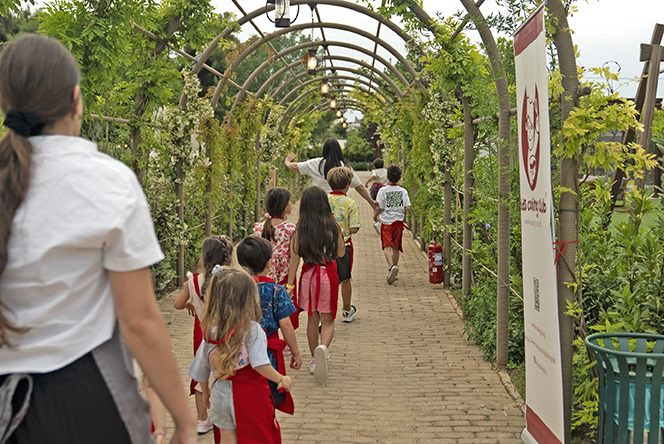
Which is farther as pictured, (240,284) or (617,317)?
(617,317)

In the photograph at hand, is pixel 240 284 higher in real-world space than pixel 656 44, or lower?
lower

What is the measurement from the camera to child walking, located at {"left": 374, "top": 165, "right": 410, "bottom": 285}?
9.81 meters

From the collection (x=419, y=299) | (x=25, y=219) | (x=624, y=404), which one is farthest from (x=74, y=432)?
(x=419, y=299)

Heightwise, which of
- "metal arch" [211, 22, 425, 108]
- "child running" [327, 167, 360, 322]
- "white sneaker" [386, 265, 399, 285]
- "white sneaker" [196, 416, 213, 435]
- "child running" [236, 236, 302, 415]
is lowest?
"white sneaker" [196, 416, 213, 435]

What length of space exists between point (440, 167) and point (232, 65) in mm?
3493

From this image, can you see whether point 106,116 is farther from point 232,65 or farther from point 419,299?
point 419,299

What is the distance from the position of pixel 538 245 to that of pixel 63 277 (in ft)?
9.32

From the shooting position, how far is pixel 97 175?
1562mm

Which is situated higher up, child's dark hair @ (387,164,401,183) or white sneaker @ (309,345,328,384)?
child's dark hair @ (387,164,401,183)

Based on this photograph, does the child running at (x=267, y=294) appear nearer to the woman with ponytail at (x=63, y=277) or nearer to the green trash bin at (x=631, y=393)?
the green trash bin at (x=631, y=393)

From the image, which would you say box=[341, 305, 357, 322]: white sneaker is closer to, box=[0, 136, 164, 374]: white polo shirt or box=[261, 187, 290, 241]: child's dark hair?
box=[261, 187, 290, 241]: child's dark hair

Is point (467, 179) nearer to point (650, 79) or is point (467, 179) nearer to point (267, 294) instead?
point (650, 79)

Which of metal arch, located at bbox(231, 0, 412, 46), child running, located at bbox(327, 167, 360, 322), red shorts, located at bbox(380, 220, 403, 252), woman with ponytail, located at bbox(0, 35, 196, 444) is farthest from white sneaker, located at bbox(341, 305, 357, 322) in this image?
woman with ponytail, located at bbox(0, 35, 196, 444)

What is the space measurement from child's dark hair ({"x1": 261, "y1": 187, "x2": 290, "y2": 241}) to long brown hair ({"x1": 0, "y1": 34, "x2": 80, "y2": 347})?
4.00 metres
